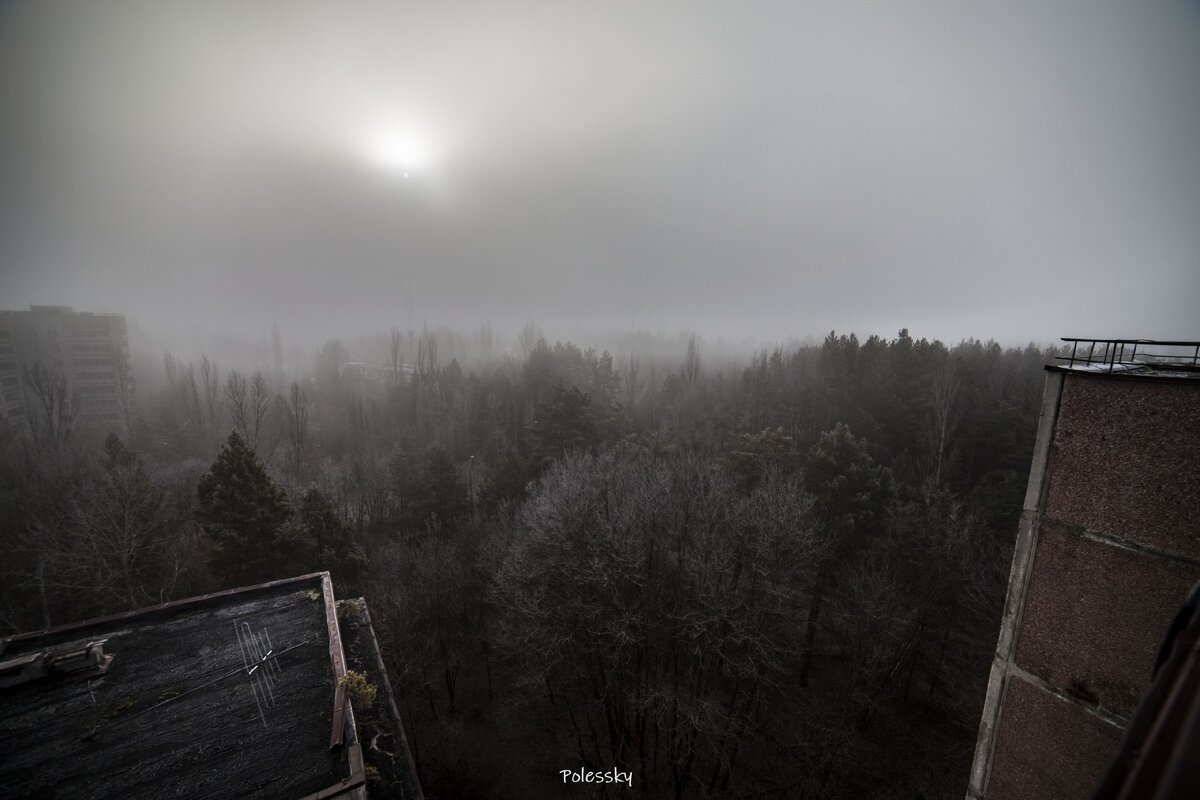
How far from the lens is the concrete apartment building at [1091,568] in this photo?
4.56m

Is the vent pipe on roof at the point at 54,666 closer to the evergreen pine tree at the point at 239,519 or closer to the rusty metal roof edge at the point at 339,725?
the rusty metal roof edge at the point at 339,725

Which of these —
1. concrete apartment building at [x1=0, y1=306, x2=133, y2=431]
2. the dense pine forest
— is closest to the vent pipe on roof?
the dense pine forest

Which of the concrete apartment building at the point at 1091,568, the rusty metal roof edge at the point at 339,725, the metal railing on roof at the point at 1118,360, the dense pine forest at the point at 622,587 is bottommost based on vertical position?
the dense pine forest at the point at 622,587

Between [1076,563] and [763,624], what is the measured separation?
9.76 metres

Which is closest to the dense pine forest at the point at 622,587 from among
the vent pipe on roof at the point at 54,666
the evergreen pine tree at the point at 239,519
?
the evergreen pine tree at the point at 239,519

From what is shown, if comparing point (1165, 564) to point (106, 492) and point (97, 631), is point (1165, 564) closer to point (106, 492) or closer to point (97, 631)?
point (97, 631)

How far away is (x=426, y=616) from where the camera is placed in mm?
16047

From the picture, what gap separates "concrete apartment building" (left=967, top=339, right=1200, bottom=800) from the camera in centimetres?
456

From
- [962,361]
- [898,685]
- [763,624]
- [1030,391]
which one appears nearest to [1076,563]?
[763,624]

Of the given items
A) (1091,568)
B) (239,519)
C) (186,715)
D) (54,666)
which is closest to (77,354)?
(239,519)

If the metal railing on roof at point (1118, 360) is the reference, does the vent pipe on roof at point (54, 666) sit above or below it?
below

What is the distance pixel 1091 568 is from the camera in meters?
5.06

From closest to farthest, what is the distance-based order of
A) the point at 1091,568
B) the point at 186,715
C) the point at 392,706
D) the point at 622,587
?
the point at 1091,568 < the point at 186,715 < the point at 392,706 < the point at 622,587

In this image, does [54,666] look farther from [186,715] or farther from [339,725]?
[339,725]
